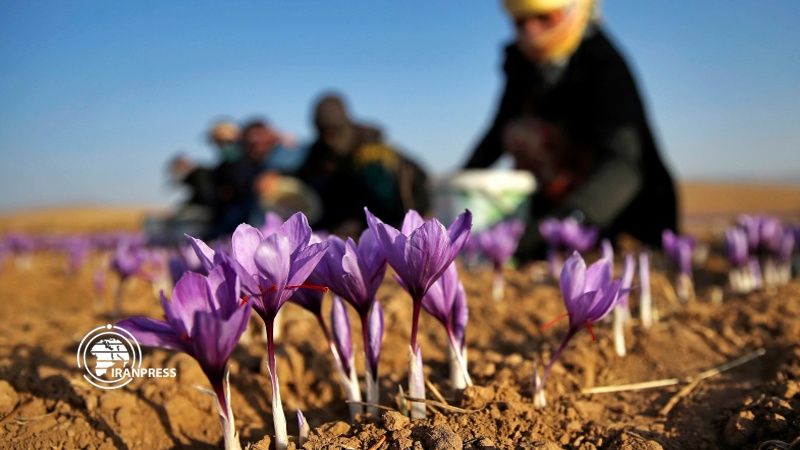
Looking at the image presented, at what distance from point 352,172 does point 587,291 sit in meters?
7.44

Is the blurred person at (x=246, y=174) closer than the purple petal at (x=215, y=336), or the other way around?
the purple petal at (x=215, y=336)

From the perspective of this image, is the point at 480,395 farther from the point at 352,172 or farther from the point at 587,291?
the point at 352,172

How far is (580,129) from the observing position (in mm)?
6332

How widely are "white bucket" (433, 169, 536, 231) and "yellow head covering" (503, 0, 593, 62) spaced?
1.31m

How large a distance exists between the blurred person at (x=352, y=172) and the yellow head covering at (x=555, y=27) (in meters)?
2.39

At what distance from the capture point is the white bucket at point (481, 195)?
5836mm

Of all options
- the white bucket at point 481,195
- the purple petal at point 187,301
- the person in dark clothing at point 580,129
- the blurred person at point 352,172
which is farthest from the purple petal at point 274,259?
the blurred person at point 352,172

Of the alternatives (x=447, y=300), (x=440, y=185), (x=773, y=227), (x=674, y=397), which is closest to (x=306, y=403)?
(x=447, y=300)

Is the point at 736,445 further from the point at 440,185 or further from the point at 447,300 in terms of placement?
the point at 440,185

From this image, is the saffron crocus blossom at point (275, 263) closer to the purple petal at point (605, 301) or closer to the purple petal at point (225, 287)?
the purple petal at point (225, 287)

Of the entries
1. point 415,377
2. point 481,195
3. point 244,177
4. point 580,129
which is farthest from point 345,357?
point 244,177

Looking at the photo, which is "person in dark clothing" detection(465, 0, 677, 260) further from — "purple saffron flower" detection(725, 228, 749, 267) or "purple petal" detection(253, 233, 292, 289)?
"purple petal" detection(253, 233, 292, 289)

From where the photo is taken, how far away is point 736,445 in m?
1.27

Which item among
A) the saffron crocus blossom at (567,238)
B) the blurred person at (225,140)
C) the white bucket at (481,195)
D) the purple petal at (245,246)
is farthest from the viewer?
the blurred person at (225,140)
